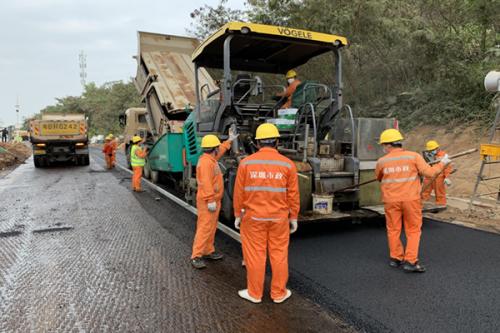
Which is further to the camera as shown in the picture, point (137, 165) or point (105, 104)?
point (105, 104)

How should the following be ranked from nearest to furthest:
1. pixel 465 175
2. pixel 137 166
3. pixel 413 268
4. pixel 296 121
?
1. pixel 413 268
2. pixel 296 121
3. pixel 465 175
4. pixel 137 166

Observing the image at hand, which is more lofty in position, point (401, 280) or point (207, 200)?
point (207, 200)

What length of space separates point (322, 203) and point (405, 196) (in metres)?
1.22

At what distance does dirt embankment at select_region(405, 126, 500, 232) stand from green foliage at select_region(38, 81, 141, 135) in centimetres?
3026

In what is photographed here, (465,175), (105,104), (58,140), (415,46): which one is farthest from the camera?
(105,104)

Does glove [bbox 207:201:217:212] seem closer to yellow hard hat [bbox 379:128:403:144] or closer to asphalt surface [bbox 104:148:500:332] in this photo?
asphalt surface [bbox 104:148:500:332]

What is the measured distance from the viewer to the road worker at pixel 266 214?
3211 mm

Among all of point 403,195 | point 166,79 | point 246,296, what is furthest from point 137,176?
point 403,195

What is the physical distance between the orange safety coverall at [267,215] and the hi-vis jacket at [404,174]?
4.02 feet

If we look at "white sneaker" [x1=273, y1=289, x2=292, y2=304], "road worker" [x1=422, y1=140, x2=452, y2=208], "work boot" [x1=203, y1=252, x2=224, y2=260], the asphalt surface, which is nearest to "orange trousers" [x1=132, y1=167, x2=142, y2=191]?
the asphalt surface

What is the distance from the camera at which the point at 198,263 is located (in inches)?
159

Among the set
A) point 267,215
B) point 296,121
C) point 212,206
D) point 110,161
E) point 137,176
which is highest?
point 296,121

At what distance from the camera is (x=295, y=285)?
358 cm

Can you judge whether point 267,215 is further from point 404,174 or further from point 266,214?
point 404,174
